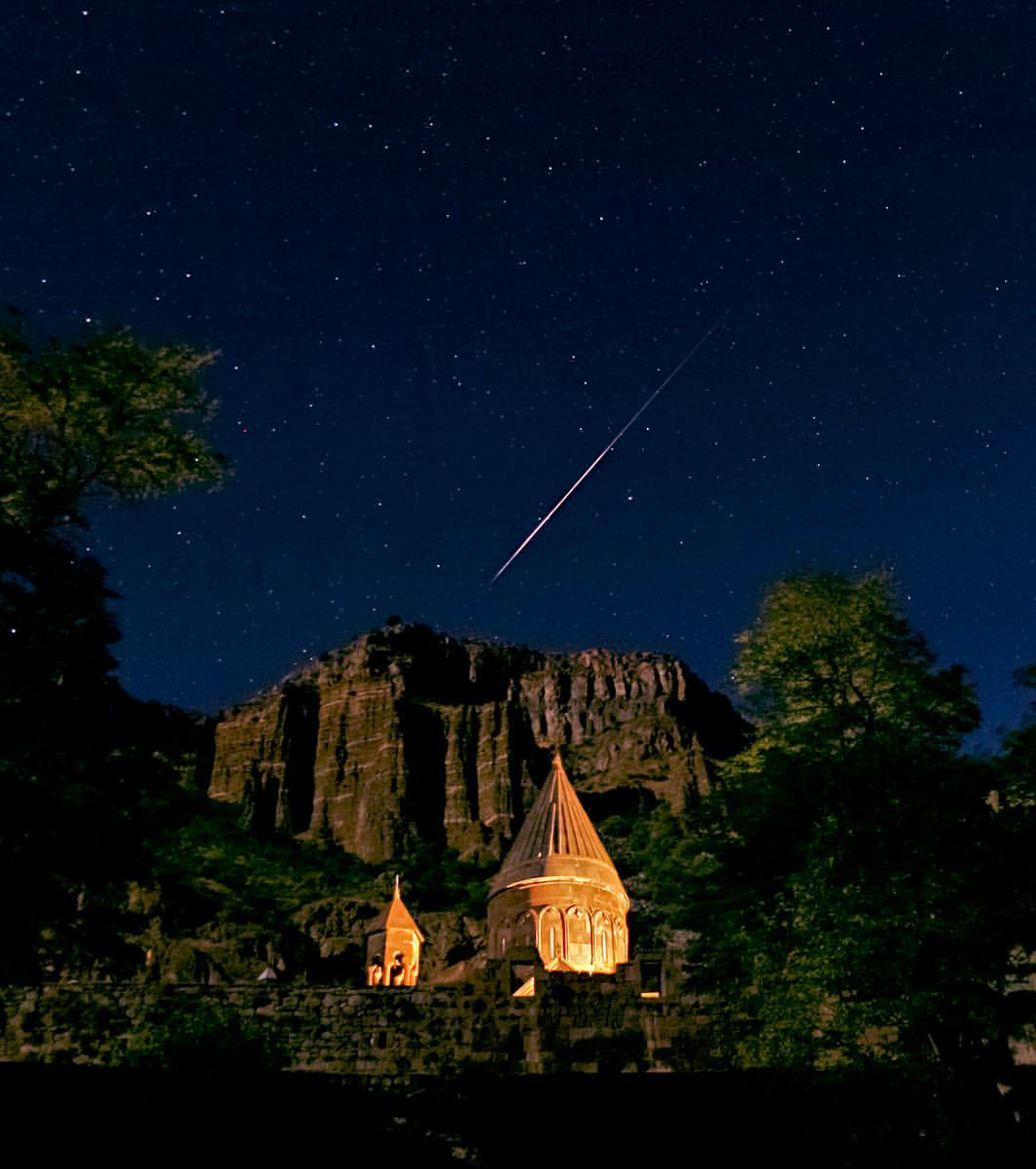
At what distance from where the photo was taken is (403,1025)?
1691cm

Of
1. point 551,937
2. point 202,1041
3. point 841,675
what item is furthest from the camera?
point 551,937

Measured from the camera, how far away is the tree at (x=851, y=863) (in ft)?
39.8

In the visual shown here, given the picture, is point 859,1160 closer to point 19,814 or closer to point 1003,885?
point 1003,885

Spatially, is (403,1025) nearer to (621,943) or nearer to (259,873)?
(621,943)

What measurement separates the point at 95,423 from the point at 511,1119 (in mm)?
13807

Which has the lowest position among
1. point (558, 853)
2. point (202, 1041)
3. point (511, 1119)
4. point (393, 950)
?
point (511, 1119)

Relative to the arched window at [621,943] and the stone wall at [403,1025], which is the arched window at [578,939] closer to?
the arched window at [621,943]

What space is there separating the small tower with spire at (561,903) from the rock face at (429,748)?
6093cm

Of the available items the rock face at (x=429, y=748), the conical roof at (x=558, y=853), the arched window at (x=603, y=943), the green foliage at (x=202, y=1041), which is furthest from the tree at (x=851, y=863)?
the rock face at (x=429, y=748)

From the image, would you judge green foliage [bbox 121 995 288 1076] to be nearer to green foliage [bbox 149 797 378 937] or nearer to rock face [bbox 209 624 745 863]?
green foliage [bbox 149 797 378 937]

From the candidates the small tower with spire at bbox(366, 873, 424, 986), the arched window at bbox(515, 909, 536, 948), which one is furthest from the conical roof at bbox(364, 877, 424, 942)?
the arched window at bbox(515, 909, 536, 948)

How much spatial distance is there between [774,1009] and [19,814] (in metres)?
10.7

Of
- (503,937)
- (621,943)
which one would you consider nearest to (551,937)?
(503,937)

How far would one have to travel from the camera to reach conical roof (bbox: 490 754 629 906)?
28656mm
